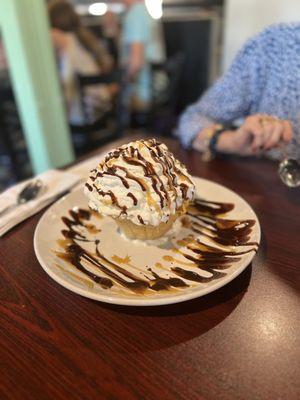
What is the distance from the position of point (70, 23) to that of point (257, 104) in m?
1.60

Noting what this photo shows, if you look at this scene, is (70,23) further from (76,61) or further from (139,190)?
(139,190)

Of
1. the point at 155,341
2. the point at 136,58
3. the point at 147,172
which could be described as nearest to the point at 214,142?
the point at 147,172

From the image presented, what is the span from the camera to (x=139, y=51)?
9.36 ft

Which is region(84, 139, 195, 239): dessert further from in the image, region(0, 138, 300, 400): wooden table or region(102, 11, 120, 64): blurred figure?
region(102, 11, 120, 64): blurred figure

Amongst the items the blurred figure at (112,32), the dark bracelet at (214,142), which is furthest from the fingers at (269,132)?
the blurred figure at (112,32)

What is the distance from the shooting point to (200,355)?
0.47 m

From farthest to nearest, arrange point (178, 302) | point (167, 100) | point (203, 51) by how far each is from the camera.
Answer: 1. point (203, 51)
2. point (167, 100)
3. point (178, 302)

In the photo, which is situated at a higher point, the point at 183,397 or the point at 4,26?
the point at 4,26

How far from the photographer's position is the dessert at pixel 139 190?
635 millimetres

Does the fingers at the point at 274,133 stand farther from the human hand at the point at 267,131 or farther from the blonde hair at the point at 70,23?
the blonde hair at the point at 70,23

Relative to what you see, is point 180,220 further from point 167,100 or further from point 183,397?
point 167,100

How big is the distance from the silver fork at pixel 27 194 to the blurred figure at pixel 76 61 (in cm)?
144

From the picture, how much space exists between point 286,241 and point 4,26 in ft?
5.70

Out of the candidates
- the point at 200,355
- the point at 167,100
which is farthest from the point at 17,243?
the point at 167,100
